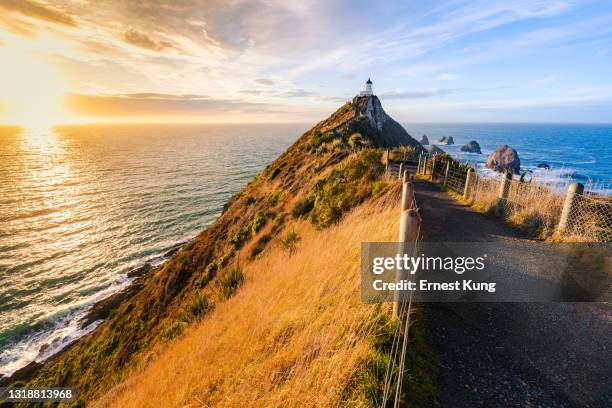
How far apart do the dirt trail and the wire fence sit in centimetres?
334

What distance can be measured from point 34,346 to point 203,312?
15.4 meters

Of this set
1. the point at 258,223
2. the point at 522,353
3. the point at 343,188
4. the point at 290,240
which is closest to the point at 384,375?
the point at 522,353

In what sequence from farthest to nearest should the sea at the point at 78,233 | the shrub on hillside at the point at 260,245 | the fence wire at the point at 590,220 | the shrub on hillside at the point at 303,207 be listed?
the sea at the point at 78,233 → the shrub on hillside at the point at 303,207 → the shrub on hillside at the point at 260,245 → the fence wire at the point at 590,220

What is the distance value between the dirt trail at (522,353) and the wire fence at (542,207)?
3.34 m

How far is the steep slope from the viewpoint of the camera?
9359 millimetres

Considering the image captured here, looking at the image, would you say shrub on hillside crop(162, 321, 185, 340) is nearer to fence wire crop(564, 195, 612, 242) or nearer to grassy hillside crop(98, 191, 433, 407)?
grassy hillside crop(98, 191, 433, 407)

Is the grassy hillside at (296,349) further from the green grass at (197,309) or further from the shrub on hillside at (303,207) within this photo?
the shrub on hillside at (303,207)

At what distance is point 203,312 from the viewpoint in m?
8.12

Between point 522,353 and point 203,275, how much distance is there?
1219cm

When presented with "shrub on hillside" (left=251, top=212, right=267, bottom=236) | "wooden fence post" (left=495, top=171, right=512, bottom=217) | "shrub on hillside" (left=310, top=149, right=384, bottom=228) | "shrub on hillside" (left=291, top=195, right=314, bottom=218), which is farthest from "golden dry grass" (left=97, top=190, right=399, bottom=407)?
"shrub on hillside" (left=251, top=212, right=267, bottom=236)

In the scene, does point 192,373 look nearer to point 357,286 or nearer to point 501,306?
point 357,286

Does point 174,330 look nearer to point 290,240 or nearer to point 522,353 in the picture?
point 290,240

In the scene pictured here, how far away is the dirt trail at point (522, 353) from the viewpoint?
9.58 ft

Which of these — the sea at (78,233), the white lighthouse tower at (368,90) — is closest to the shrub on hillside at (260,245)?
the sea at (78,233)
